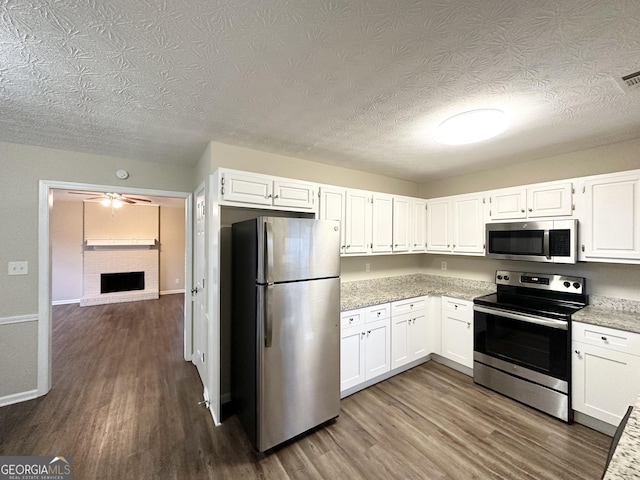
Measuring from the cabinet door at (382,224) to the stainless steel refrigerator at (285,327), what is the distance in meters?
1.07

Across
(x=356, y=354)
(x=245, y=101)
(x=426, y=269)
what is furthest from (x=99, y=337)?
(x=426, y=269)

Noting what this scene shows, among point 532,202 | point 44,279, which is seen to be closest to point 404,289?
point 532,202

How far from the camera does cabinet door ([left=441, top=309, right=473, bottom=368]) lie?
2959 mm

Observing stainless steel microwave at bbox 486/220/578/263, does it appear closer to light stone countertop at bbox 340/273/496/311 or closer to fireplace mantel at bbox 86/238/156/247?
light stone countertop at bbox 340/273/496/311

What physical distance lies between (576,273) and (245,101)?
3.49 m

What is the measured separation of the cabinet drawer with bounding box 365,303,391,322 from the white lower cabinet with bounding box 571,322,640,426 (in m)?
1.57

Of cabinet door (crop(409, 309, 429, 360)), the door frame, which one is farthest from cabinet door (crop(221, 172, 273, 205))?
cabinet door (crop(409, 309, 429, 360))

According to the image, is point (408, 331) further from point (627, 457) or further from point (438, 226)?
point (627, 457)

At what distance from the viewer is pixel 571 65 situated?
4.45 feet

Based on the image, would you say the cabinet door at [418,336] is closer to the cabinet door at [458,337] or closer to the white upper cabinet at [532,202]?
the cabinet door at [458,337]

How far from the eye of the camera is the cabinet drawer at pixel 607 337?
76.5 inches

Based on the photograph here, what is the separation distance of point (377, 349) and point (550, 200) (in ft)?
7.61

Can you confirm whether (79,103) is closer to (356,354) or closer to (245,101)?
(245,101)

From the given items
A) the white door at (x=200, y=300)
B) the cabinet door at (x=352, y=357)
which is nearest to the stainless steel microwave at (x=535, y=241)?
the cabinet door at (x=352, y=357)
